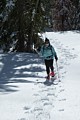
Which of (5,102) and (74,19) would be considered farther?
(74,19)

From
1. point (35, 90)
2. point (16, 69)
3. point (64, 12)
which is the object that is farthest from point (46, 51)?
point (64, 12)

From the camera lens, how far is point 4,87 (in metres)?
13.3

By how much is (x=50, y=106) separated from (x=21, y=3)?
15120 millimetres

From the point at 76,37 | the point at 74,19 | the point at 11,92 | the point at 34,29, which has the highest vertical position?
the point at 11,92

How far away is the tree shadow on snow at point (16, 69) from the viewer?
14.0 meters

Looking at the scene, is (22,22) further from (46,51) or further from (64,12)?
(64,12)

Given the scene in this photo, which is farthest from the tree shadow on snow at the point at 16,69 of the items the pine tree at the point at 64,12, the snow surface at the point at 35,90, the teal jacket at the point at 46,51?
the pine tree at the point at 64,12

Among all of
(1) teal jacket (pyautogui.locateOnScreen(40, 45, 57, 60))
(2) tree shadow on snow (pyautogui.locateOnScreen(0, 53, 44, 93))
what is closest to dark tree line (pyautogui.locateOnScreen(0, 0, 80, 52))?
(2) tree shadow on snow (pyautogui.locateOnScreen(0, 53, 44, 93))

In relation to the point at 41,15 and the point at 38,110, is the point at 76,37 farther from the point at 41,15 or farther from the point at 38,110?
the point at 38,110

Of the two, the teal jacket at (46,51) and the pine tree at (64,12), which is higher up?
the teal jacket at (46,51)

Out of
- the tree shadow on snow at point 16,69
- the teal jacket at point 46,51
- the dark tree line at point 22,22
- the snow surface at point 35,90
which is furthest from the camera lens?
the dark tree line at point 22,22

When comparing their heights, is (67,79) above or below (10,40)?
above

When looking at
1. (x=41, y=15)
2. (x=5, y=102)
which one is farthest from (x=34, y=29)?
(x=5, y=102)

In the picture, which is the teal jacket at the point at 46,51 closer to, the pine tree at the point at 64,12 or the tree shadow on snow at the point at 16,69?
the tree shadow on snow at the point at 16,69
